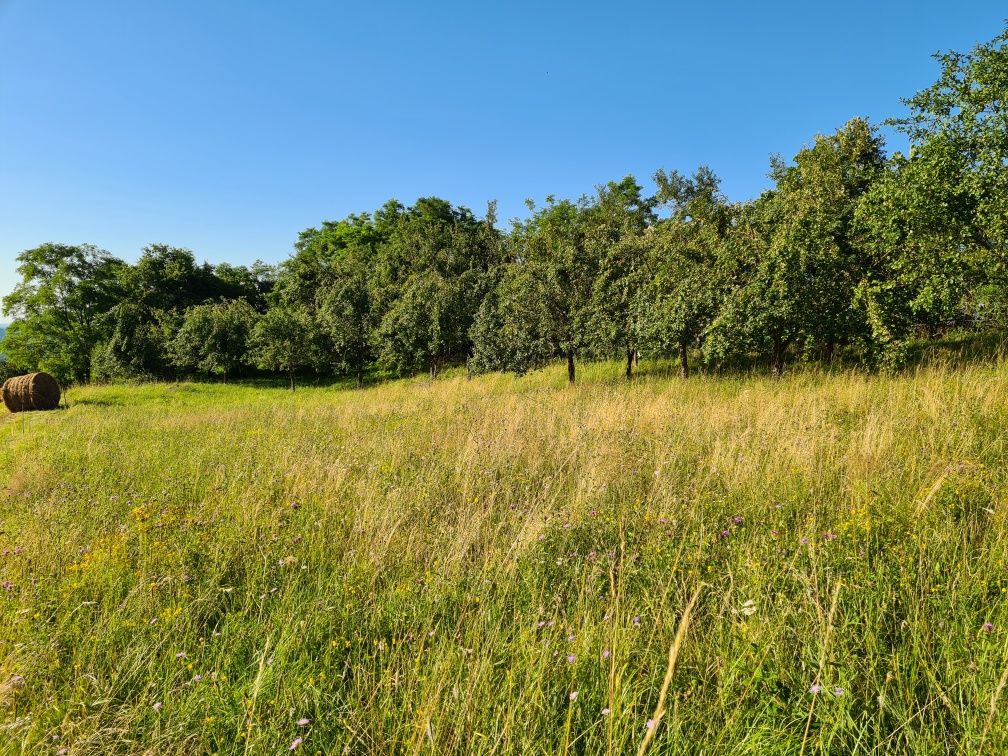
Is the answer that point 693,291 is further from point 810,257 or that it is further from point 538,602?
point 538,602

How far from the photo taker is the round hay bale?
22.3m

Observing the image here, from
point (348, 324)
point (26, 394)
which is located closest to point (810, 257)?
point (348, 324)

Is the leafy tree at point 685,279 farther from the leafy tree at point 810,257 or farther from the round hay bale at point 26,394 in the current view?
the round hay bale at point 26,394

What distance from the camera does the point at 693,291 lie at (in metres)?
13.5

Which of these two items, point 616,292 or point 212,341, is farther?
point 212,341

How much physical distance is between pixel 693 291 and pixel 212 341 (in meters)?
35.7

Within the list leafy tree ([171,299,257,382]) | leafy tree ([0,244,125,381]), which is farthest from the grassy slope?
leafy tree ([0,244,125,381])

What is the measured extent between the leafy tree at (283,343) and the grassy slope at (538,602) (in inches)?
1176

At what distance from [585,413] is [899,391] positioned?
4.67 metres

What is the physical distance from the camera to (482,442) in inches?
239

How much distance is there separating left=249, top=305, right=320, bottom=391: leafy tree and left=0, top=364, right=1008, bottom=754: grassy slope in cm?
2988

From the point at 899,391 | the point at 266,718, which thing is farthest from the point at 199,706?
the point at 899,391

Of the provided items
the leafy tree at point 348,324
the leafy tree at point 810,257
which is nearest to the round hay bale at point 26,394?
the leafy tree at point 348,324

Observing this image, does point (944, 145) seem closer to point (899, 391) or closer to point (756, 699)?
point (899, 391)
